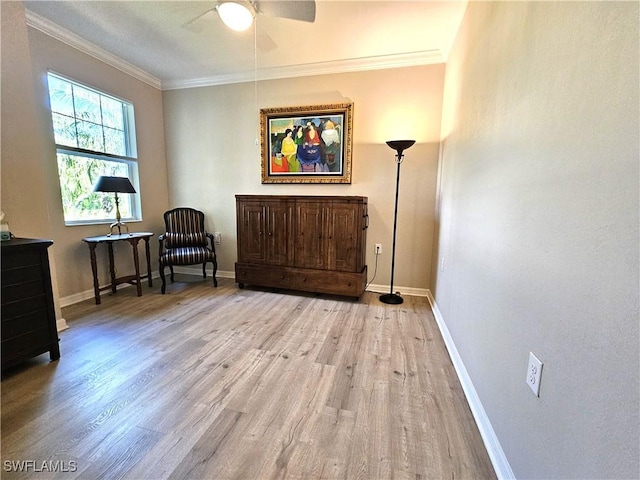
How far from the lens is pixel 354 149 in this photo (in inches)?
127

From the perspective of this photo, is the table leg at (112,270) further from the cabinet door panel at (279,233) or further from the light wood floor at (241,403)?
the cabinet door panel at (279,233)

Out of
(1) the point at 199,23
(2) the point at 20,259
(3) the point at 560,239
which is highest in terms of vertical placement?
(1) the point at 199,23

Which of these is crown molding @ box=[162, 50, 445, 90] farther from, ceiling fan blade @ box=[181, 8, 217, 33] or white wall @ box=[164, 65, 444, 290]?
ceiling fan blade @ box=[181, 8, 217, 33]

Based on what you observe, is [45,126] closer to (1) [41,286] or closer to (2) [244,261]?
(1) [41,286]

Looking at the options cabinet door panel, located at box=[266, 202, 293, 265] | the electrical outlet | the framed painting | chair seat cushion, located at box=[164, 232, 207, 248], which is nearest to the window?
chair seat cushion, located at box=[164, 232, 207, 248]

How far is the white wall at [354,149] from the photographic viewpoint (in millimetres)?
3039

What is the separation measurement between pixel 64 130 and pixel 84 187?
0.59m

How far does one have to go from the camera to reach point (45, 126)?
254 cm

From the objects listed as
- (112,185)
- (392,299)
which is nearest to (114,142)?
(112,185)

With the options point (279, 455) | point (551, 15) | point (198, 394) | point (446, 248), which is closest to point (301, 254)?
point (446, 248)

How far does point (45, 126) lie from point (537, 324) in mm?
3997

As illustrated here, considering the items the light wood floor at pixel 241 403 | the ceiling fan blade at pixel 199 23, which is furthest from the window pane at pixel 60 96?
the light wood floor at pixel 241 403

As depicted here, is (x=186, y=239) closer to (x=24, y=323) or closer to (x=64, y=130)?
(x=64, y=130)

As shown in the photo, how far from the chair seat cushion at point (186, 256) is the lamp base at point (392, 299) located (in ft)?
7.18
